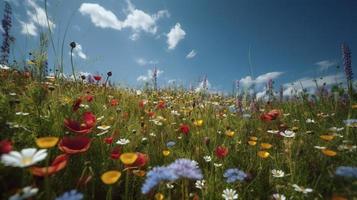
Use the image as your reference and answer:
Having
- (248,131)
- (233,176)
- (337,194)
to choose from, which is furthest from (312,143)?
(233,176)

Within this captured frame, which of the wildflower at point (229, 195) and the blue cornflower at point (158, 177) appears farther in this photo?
the wildflower at point (229, 195)

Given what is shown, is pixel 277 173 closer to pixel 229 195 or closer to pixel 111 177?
pixel 229 195

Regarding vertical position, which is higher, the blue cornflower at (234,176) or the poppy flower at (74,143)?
the poppy flower at (74,143)

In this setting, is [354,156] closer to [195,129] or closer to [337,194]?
[337,194]

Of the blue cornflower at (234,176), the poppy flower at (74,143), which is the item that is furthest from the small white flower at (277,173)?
the poppy flower at (74,143)

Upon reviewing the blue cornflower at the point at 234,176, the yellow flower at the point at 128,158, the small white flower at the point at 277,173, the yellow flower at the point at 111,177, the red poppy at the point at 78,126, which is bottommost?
the small white flower at the point at 277,173

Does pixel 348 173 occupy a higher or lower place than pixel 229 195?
higher

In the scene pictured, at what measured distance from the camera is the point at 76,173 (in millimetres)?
1828

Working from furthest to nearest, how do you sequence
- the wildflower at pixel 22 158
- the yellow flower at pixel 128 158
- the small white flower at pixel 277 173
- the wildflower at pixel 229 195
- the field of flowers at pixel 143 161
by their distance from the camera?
the small white flower at pixel 277 173, the wildflower at pixel 229 195, the yellow flower at pixel 128 158, the field of flowers at pixel 143 161, the wildflower at pixel 22 158

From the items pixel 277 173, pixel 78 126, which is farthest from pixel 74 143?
pixel 277 173

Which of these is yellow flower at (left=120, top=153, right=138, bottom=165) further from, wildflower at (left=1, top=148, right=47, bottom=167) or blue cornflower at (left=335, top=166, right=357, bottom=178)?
blue cornflower at (left=335, top=166, right=357, bottom=178)

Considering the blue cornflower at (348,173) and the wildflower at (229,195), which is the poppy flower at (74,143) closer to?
the wildflower at (229,195)

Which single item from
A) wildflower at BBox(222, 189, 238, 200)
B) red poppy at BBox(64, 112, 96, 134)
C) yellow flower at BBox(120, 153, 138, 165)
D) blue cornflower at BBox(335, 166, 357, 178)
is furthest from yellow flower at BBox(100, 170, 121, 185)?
blue cornflower at BBox(335, 166, 357, 178)

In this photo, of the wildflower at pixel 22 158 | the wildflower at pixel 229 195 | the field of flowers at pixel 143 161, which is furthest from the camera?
the wildflower at pixel 229 195
